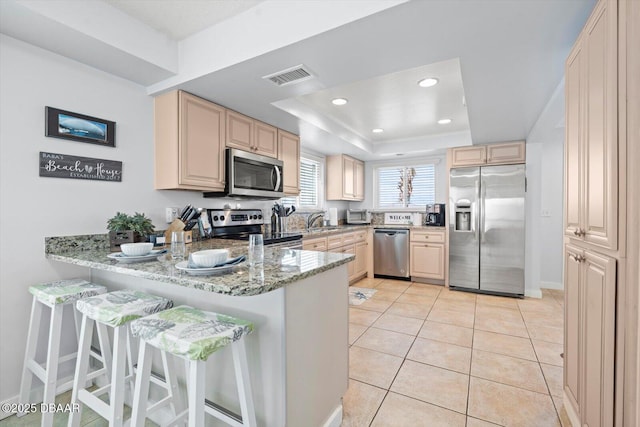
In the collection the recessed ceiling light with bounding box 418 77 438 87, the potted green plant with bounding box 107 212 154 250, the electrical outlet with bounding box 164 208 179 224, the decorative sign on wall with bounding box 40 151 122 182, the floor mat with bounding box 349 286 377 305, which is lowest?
the floor mat with bounding box 349 286 377 305

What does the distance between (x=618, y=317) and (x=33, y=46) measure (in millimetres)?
3298

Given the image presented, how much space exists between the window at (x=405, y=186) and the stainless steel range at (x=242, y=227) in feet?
9.07

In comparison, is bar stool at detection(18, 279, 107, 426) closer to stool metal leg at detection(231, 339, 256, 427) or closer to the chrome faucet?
stool metal leg at detection(231, 339, 256, 427)

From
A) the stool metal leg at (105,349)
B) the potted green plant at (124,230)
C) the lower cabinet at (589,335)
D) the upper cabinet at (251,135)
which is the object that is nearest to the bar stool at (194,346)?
the stool metal leg at (105,349)

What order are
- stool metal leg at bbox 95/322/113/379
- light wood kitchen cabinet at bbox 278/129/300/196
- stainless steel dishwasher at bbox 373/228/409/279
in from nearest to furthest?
stool metal leg at bbox 95/322/113/379 → light wood kitchen cabinet at bbox 278/129/300/196 → stainless steel dishwasher at bbox 373/228/409/279

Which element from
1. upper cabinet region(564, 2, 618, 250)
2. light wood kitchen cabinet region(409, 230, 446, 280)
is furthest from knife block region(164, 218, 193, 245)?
A: light wood kitchen cabinet region(409, 230, 446, 280)

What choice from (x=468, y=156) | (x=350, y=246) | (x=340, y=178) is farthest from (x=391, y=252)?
(x=468, y=156)

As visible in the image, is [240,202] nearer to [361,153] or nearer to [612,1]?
[361,153]

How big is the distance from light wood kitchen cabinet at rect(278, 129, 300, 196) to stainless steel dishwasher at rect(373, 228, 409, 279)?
1825 mm

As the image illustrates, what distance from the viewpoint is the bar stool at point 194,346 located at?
39.3 inches

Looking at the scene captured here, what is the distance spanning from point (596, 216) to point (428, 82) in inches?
77.4

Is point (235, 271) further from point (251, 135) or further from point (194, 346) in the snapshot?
point (251, 135)

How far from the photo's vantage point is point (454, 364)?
2189mm

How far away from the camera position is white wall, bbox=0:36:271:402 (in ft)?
5.66
